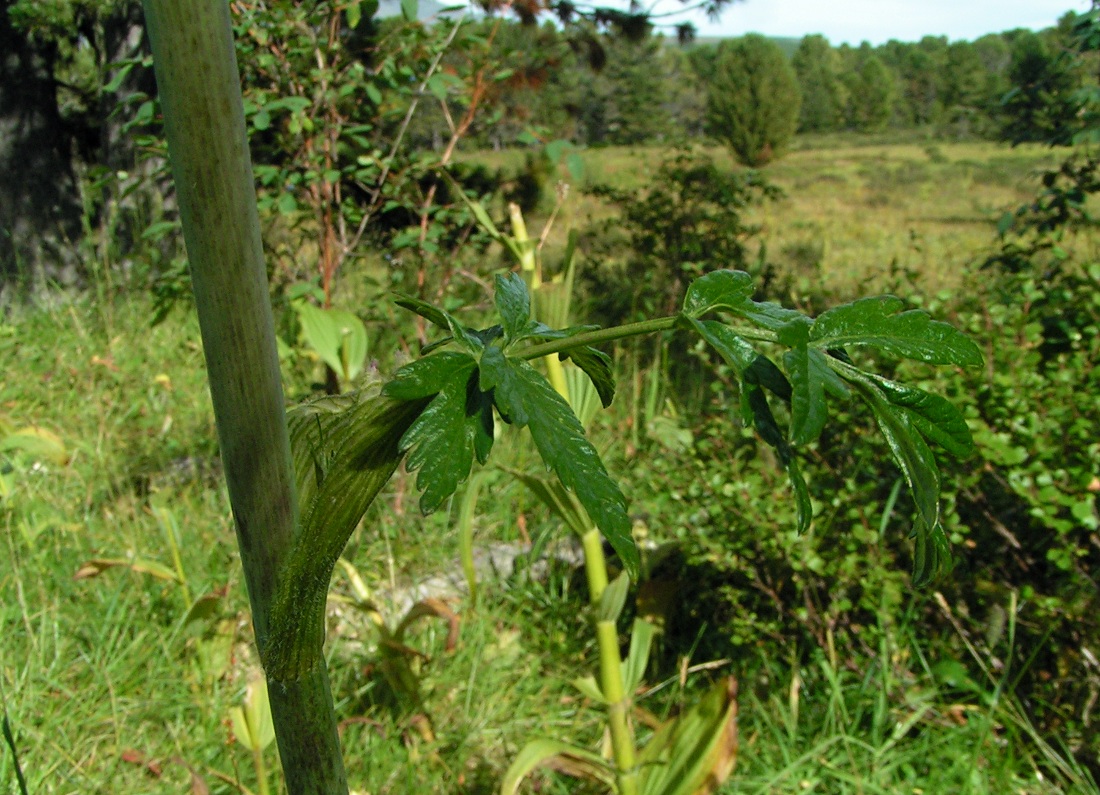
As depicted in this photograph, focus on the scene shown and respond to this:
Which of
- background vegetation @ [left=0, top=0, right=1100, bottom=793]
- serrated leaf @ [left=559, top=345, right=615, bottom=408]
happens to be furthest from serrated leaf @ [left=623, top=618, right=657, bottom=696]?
serrated leaf @ [left=559, top=345, right=615, bottom=408]

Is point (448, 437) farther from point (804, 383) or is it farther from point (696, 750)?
point (696, 750)

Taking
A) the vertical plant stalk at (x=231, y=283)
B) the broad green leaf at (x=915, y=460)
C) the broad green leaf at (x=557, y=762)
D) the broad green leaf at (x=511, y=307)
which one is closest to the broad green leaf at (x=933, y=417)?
the broad green leaf at (x=915, y=460)

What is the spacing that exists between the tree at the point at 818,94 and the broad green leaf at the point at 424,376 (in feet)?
235

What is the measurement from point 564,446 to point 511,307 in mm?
122

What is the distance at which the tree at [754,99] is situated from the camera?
171 ft

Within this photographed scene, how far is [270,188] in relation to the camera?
3332 mm

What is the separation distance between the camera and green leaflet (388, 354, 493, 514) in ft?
1.93

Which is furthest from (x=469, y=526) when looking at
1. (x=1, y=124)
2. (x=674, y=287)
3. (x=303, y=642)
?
(x=1, y=124)

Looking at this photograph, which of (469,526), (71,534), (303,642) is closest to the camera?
(303,642)

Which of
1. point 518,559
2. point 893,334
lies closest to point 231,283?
point 893,334

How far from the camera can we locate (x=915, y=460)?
0.62 m

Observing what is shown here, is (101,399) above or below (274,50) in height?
below

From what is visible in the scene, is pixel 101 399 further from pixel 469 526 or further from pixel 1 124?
pixel 1 124

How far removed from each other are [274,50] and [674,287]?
243 cm
